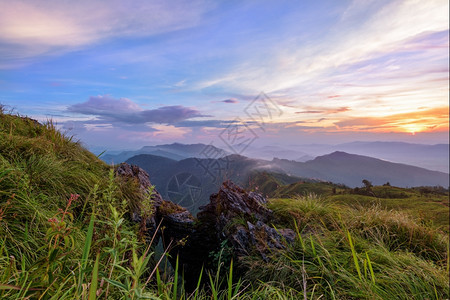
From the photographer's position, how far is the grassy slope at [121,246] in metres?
1.76

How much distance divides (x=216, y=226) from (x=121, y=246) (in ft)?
13.5

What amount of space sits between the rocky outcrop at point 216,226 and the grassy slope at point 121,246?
0.41m

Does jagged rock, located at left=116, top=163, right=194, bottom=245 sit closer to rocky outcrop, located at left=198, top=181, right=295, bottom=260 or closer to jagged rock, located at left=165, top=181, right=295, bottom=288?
jagged rock, located at left=165, top=181, right=295, bottom=288

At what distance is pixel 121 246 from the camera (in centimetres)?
152

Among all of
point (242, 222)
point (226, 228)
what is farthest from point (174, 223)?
point (242, 222)

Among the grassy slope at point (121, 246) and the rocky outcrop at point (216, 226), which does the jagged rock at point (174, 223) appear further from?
the grassy slope at point (121, 246)

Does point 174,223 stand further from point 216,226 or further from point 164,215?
point 216,226

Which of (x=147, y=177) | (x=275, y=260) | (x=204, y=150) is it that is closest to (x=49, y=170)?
(x=147, y=177)

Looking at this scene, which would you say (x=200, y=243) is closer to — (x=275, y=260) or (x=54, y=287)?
(x=275, y=260)

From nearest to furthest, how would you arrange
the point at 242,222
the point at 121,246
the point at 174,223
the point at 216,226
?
the point at 121,246
the point at 242,222
the point at 216,226
the point at 174,223

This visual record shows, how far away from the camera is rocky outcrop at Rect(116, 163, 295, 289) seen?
4465 mm

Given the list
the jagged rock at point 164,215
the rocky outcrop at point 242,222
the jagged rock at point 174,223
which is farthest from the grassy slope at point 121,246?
the jagged rock at point 174,223

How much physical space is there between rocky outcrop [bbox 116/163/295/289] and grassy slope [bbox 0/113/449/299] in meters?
0.41

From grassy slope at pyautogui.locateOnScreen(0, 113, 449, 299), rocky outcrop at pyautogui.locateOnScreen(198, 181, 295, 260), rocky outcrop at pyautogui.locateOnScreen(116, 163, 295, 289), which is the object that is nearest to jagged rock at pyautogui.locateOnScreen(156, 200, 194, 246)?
rocky outcrop at pyautogui.locateOnScreen(116, 163, 295, 289)
